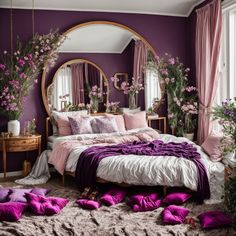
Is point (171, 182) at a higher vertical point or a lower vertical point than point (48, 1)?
lower

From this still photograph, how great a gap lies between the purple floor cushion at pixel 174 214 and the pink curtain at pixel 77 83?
2763 mm

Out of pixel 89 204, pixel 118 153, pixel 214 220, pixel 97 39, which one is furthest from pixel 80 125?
pixel 214 220

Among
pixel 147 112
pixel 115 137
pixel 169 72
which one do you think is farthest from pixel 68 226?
pixel 169 72

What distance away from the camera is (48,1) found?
208 inches

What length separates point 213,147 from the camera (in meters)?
4.45

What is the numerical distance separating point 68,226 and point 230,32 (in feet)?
11.8

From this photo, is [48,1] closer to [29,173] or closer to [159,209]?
[29,173]

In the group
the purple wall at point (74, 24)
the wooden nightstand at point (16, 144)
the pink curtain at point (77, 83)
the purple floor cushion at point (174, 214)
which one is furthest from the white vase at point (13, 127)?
the purple floor cushion at point (174, 214)

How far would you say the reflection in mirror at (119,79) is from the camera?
599cm

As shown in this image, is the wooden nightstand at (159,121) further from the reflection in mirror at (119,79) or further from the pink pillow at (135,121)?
the reflection in mirror at (119,79)

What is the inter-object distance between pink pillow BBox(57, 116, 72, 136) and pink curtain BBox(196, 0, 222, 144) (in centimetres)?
214

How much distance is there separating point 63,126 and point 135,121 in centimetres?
116

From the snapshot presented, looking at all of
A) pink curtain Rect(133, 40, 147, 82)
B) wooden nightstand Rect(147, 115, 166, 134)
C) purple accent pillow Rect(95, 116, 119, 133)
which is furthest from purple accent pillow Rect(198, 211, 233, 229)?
pink curtain Rect(133, 40, 147, 82)

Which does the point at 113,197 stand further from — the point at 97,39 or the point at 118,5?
the point at 118,5
